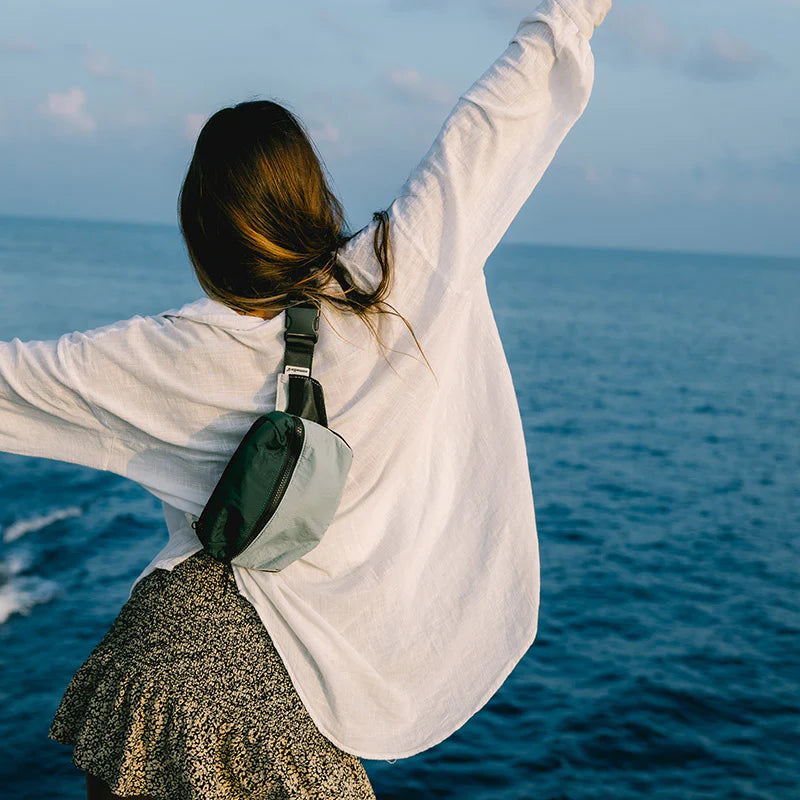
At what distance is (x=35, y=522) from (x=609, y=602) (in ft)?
26.5

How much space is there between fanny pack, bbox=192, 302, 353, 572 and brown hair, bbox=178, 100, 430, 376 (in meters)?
0.07

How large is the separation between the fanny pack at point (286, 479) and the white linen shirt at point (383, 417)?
0.05 m

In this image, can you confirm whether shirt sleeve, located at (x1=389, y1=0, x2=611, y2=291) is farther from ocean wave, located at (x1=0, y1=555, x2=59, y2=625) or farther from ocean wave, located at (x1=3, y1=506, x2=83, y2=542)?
ocean wave, located at (x1=3, y1=506, x2=83, y2=542)

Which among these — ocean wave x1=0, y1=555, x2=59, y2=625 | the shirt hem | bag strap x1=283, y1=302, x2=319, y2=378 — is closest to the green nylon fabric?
bag strap x1=283, y1=302, x2=319, y2=378

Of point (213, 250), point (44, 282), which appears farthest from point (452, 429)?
point (44, 282)

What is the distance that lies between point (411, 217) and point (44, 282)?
4862 centimetres

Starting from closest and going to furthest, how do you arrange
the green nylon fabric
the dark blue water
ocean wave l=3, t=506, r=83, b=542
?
the green nylon fabric < the dark blue water < ocean wave l=3, t=506, r=83, b=542

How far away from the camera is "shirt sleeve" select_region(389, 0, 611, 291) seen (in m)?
1.80

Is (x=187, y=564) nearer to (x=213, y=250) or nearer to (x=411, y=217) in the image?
(x=213, y=250)

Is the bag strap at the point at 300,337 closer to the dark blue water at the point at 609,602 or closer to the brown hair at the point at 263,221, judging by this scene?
the brown hair at the point at 263,221

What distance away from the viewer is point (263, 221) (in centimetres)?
174

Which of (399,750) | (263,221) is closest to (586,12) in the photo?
(263,221)

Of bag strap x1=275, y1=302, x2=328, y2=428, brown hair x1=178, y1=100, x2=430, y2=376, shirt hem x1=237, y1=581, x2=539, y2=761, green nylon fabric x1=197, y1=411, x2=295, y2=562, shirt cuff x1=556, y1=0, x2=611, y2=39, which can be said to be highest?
shirt cuff x1=556, y1=0, x2=611, y2=39

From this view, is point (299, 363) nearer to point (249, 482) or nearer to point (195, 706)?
point (249, 482)
